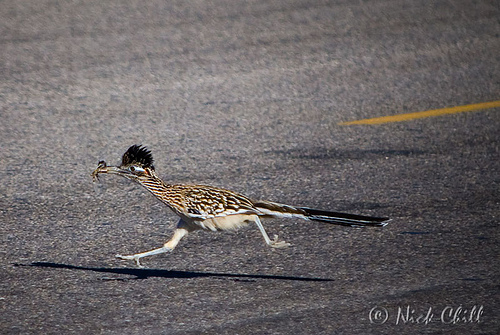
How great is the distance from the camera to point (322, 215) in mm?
5016

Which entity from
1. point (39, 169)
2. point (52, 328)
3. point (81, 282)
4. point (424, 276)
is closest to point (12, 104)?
point (39, 169)

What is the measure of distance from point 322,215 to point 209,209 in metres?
0.70

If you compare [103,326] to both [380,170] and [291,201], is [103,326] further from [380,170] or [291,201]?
[380,170]

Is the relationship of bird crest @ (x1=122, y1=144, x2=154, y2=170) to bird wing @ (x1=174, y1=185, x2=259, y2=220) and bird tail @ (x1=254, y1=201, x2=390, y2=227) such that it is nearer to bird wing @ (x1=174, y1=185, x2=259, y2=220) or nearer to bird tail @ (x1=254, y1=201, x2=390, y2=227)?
bird wing @ (x1=174, y1=185, x2=259, y2=220)

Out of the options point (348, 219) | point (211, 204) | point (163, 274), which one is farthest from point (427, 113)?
point (163, 274)

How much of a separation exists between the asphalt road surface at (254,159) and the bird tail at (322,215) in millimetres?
409

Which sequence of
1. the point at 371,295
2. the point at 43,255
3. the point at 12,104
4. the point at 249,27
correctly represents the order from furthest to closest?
the point at 249,27
the point at 12,104
the point at 43,255
the point at 371,295

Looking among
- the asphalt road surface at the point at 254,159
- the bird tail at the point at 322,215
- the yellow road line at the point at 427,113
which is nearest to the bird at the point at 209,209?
the bird tail at the point at 322,215

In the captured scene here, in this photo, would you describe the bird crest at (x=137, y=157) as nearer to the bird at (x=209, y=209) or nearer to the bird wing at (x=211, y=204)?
the bird at (x=209, y=209)

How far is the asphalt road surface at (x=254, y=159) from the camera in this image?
191 inches

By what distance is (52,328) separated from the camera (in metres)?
4.52

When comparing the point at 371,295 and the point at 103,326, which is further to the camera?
the point at 371,295

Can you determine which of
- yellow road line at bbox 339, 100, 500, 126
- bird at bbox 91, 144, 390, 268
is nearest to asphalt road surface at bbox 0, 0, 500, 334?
yellow road line at bbox 339, 100, 500, 126

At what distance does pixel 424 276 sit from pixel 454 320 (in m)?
0.60
